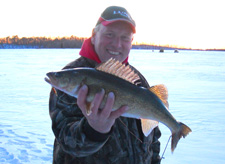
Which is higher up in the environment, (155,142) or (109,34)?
(109,34)

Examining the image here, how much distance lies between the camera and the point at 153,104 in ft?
7.13

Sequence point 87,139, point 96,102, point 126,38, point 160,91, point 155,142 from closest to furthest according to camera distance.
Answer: point 96,102 < point 87,139 < point 160,91 < point 126,38 < point 155,142

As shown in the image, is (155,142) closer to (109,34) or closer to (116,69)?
(116,69)

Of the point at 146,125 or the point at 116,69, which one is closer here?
the point at 116,69

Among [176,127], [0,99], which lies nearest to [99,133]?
[176,127]

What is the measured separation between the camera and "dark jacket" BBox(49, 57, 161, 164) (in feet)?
6.57

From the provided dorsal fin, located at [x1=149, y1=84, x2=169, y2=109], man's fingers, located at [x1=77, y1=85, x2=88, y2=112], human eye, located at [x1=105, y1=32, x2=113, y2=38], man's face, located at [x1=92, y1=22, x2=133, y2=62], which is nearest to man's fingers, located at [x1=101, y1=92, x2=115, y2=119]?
man's fingers, located at [x1=77, y1=85, x2=88, y2=112]

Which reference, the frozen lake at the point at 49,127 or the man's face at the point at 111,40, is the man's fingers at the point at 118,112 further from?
the frozen lake at the point at 49,127

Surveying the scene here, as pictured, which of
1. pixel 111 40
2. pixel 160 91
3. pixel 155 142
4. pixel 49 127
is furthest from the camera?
pixel 49 127

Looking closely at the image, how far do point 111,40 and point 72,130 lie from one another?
3.53ft

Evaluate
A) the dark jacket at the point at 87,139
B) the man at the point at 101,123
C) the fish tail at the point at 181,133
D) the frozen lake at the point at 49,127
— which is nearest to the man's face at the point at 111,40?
the man at the point at 101,123

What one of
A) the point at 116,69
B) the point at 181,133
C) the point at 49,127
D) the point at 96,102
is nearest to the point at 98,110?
the point at 96,102

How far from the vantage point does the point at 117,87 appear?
6.56 feet

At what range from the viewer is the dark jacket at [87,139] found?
2002 mm
